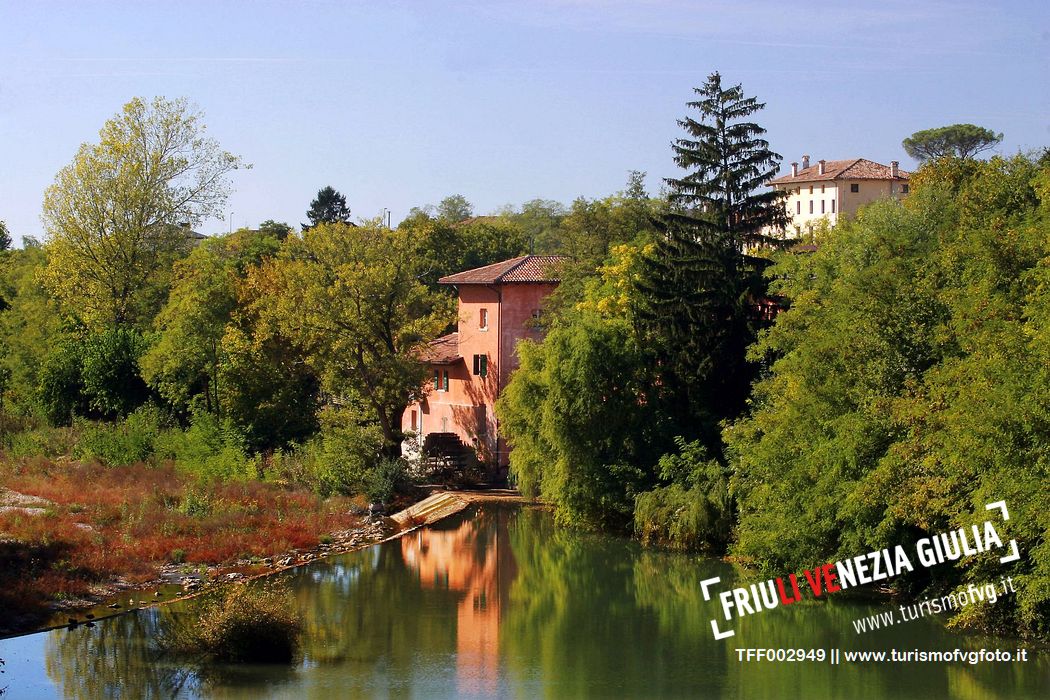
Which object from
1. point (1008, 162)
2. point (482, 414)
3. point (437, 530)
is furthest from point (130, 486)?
point (1008, 162)

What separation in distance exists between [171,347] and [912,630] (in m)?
Result: 32.4

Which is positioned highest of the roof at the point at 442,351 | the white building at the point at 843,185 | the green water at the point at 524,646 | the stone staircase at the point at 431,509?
the white building at the point at 843,185

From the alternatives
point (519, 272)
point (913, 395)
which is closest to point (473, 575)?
point (913, 395)

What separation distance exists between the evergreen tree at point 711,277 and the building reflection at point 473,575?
23.0ft

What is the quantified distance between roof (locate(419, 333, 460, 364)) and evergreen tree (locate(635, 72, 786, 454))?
12.3 metres

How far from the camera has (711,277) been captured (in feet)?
117

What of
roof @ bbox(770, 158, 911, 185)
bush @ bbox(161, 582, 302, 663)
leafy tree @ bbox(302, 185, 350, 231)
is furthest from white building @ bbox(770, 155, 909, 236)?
bush @ bbox(161, 582, 302, 663)

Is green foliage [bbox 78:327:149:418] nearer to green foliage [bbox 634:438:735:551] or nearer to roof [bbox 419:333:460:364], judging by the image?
roof [bbox 419:333:460:364]

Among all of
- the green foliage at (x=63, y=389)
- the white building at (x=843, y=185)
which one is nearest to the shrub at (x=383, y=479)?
the green foliage at (x=63, y=389)

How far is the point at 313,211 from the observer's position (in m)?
113

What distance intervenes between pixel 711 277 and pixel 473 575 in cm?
1177

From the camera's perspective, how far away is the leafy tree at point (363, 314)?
43406 mm

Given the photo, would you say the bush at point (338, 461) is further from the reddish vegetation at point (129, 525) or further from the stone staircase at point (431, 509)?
the reddish vegetation at point (129, 525)

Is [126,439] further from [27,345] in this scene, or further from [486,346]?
[486,346]
